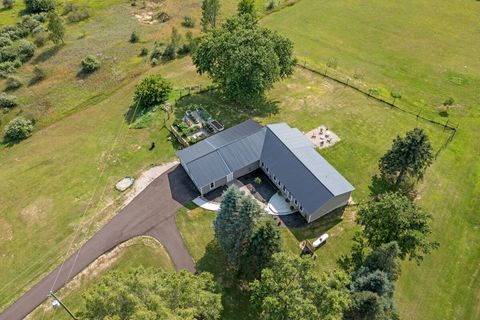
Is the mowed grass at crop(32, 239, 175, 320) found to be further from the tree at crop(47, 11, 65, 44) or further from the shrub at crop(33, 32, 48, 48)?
the shrub at crop(33, 32, 48, 48)

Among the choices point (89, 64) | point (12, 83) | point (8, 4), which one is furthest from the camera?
point (8, 4)

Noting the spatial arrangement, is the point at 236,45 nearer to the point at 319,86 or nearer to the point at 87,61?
the point at 319,86

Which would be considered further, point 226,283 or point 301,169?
point 301,169

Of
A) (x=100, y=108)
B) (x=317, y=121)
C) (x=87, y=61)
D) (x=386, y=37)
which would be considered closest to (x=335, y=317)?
(x=317, y=121)

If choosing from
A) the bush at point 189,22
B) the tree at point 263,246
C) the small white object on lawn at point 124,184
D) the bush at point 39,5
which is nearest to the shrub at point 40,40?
the bush at point 39,5

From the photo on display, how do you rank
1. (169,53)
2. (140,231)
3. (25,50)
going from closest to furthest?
1. (140,231)
2. (169,53)
3. (25,50)

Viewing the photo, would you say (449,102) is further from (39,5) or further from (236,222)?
(39,5)

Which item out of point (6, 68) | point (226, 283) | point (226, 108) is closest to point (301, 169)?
point (226, 283)
